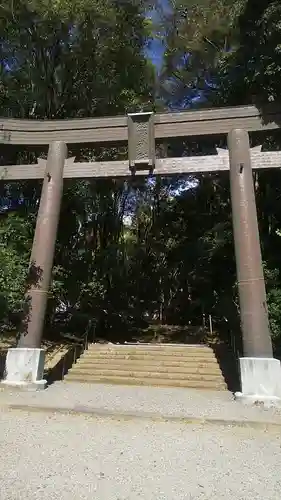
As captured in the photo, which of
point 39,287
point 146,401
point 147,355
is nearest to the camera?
point 146,401

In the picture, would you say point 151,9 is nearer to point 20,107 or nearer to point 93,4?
point 93,4

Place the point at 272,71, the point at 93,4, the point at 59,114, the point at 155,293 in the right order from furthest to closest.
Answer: the point at 155,293 < the point at 59,114 < the point at 93,4 < the point at 272,71

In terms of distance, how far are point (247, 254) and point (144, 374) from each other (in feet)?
12.4

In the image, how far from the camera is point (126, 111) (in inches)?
575

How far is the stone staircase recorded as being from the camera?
9.16m

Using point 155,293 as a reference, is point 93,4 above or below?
above

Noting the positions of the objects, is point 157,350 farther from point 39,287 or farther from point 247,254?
Answer: point 247,254

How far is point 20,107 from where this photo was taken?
14.6 m

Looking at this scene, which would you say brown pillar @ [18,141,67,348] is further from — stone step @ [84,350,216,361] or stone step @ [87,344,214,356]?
stone step @ [87,344,214,356]

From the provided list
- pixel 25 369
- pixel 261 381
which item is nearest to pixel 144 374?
pixel 25 369

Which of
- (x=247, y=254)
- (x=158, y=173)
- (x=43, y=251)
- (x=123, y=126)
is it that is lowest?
(x=247, y=254)

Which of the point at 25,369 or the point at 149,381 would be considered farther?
the point at 149,381

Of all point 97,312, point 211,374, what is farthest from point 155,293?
point 211,374

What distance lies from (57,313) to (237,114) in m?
11.9
